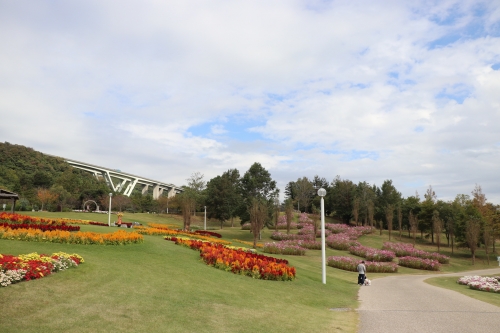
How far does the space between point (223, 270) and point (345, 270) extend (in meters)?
13.5

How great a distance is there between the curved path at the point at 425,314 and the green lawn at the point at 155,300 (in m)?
0.60

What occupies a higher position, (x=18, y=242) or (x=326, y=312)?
(x=18, y=242)

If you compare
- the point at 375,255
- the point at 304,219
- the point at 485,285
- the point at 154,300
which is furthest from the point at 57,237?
the point at 304,219

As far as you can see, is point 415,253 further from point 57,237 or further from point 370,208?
point 57,237

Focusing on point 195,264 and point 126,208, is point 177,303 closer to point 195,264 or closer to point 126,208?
point 195,264

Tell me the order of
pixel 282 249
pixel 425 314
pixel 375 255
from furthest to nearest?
pixel 375 255, pixel 282 249, pixel 425 314

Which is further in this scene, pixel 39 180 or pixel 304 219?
pixel 39 180

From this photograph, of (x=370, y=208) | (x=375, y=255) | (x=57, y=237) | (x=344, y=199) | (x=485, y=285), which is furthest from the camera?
(x=344, y=199)

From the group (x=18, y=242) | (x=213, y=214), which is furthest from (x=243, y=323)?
(x=213, y=214)

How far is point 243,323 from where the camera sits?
24.7 ft

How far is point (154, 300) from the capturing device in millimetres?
8180

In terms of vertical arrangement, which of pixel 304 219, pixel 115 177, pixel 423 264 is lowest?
pixel 423 264

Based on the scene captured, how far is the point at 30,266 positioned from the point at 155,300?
9.52ft

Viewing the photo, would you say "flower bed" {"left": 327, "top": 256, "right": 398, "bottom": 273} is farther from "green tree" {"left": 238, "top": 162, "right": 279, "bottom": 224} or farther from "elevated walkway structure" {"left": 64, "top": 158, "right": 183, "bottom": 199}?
"elevated walkway structure" {"left": 64, "top": 158, "right": 183, "bottom": 199}
